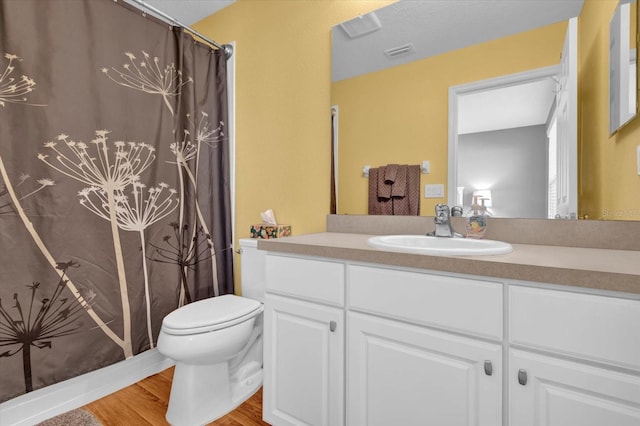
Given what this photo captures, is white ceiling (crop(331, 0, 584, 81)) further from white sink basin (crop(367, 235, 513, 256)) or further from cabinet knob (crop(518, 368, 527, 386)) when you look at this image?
cabinet knob (crop(518, 368, 527, 386))

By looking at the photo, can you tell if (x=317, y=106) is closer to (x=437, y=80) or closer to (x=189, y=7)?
(x=437, y=80)

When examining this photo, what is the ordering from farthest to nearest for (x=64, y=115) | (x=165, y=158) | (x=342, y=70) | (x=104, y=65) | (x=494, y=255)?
1. (x=165, y=158)
2. (x=342, y=70)
3. (x=104, y=65)
4. (x=64, y=115)
5. (x=494, y=255)

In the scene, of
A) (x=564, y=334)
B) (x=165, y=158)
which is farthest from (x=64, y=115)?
(x=564, y=334)

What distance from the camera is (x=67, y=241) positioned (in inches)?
55.1

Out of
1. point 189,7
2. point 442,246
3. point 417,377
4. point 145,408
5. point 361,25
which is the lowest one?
point 145,408

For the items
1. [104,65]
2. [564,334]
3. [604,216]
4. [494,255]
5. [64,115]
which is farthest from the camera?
[104,65]

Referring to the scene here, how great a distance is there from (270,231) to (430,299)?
1.11 meters

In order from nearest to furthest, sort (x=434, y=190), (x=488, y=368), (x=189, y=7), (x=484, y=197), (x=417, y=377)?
1. (x=488, y=368)
2. (x=417, y=377)
3. (x=484, y=197)
4. (x=434, y=190)
5. (x=189, y=7)

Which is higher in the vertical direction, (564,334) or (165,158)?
(165,158)

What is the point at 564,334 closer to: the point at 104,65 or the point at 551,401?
the point at 551,401

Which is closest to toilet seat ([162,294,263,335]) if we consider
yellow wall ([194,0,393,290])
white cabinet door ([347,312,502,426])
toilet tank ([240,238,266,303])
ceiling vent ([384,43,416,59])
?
toilet tank ([240,238,266,303])

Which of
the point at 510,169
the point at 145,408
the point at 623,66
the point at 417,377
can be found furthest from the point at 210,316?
the point at 623,66

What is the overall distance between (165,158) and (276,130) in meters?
0.68

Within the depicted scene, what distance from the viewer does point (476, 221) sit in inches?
48.9
